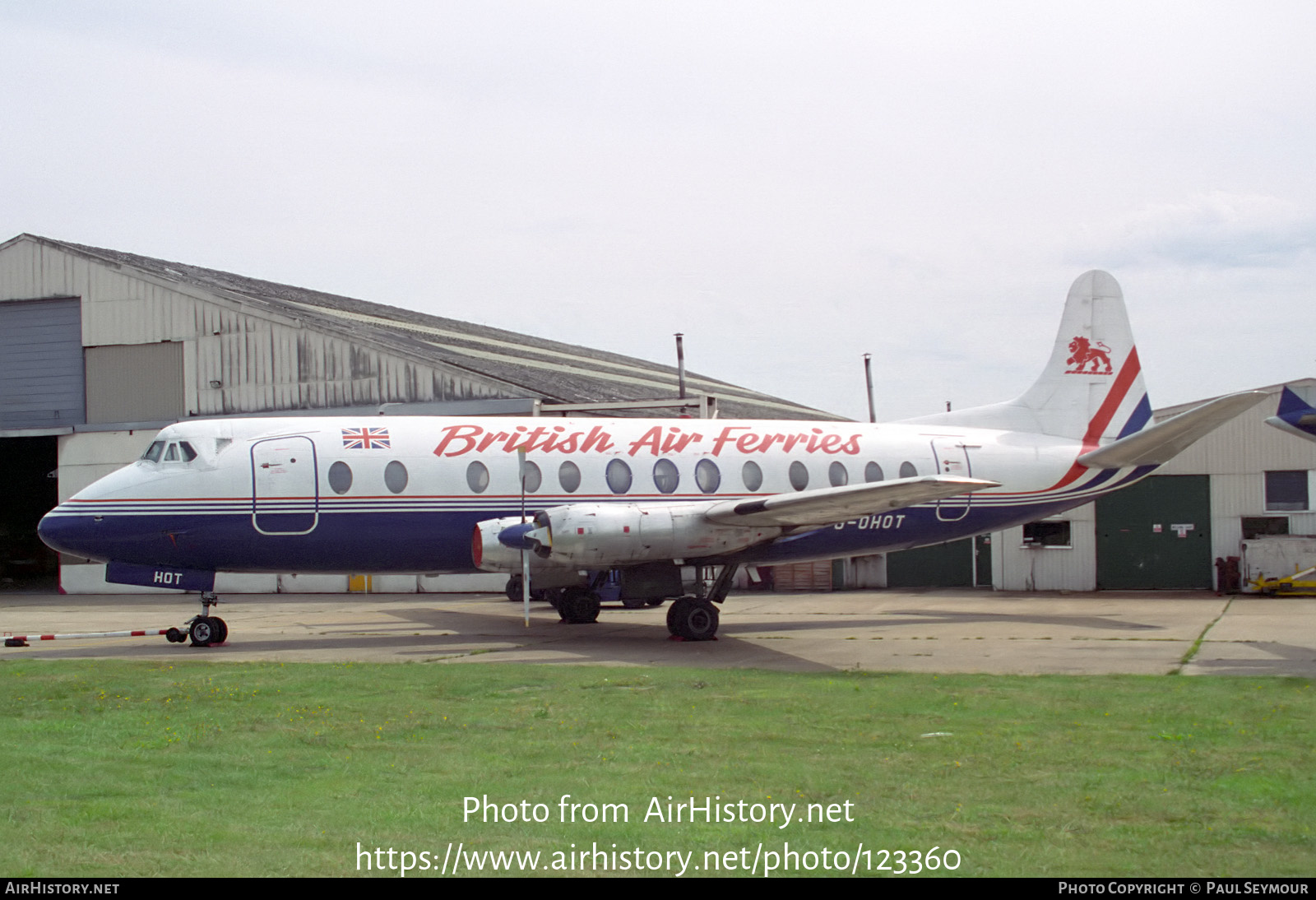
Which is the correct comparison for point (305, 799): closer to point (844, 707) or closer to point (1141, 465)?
point (844, 707)

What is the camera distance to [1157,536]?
28.3 metres

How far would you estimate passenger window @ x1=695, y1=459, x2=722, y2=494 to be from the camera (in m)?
19.1

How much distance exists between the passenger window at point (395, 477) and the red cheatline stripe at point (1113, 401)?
40.7 feet

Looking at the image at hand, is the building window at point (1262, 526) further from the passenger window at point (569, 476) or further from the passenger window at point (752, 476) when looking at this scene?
the passenger window at point (569, 476)

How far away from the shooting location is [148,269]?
3453 centimetres

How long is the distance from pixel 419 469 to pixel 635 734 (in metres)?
9.44

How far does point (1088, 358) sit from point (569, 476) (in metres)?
10.7

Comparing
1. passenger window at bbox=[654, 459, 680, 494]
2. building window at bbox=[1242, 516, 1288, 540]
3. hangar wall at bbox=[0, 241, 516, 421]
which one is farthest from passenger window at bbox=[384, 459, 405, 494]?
building window at bbox=[1242, 516, 1288, 540]

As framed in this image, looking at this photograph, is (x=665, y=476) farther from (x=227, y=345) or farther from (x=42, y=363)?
(x=42, y=363)

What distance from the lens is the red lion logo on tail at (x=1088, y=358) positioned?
72.7ft

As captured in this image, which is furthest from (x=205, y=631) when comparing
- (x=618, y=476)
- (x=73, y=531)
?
(x=618, y=476)

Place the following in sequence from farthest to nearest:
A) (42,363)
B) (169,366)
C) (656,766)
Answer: (42,363) → (169,366) → (656,766)
